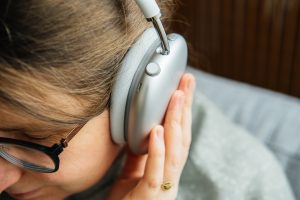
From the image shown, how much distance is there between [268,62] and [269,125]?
2.37ft

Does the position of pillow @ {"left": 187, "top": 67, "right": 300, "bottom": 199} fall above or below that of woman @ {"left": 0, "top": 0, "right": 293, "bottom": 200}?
below

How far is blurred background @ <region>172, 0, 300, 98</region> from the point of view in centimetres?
171

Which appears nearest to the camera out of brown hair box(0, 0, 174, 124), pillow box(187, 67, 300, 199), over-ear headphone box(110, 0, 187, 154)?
brown hair box(0, 0, 174, 124)

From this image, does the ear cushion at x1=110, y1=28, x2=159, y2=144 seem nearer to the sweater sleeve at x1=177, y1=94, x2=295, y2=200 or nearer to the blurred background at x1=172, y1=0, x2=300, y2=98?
the sweater sleeve at x1=177, y1=94, x2=295, y2=200

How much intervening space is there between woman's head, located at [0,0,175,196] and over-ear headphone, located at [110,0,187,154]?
0.8 inches

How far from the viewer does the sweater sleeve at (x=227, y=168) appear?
94cm

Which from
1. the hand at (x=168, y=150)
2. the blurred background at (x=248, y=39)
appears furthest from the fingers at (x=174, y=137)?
the blurred background at (x=248, y=39)

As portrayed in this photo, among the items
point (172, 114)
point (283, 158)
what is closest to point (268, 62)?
point (283, 158)

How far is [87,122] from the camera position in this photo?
2.31ft

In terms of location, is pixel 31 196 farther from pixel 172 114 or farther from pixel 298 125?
pixel 298 125

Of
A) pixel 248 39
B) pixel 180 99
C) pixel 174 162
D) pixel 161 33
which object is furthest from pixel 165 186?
pixel 248 39

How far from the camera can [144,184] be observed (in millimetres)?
799

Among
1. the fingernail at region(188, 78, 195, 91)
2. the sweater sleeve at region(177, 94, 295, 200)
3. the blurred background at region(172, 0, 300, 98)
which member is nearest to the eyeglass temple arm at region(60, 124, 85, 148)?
the fingernail at region(188, 78, 195, 91)

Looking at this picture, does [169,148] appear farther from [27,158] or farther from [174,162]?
[27,158]
